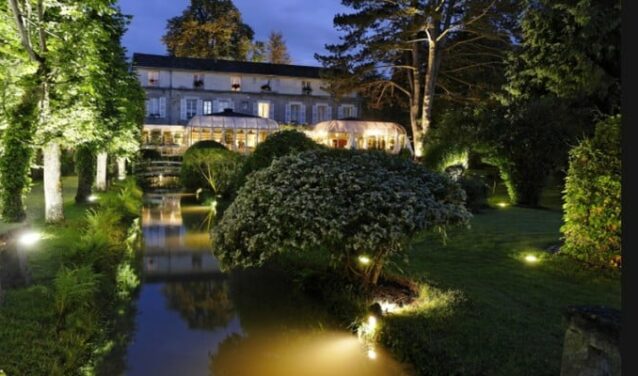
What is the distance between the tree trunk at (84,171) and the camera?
17578 millimetres

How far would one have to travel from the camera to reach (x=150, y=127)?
4297 centimetres

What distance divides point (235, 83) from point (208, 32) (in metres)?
10.9

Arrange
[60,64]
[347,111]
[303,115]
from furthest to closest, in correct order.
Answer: [347,111] < [303,115] < [60,64]

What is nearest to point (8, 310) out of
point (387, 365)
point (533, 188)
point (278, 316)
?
point (278, 316)

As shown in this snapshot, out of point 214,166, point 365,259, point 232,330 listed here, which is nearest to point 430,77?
point 214,166

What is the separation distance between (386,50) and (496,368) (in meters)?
26.9

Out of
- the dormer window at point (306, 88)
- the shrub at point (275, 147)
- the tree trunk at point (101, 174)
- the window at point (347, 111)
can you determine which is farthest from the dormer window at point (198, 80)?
the shrub at point (275, 147)

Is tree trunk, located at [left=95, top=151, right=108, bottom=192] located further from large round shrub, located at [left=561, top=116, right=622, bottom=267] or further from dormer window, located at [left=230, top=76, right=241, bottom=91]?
dormer window, located at [left=230, top=76, right=241, bottom=91]

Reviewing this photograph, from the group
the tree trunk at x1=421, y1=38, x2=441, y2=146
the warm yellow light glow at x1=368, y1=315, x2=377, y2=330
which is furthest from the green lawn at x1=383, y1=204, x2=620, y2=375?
the tree trunk at x1=421, y1=38, x2=441, y2=146

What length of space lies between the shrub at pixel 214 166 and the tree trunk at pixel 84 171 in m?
5.14

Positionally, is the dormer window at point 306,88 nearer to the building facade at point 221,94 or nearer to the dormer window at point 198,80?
the building facade at point 221,94

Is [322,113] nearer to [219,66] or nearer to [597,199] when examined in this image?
[219,66]

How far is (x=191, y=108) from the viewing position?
46125 millimetres

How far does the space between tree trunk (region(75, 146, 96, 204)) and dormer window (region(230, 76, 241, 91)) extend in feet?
99.2
